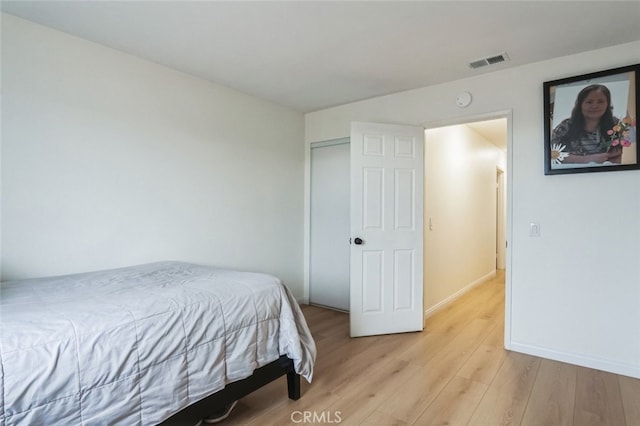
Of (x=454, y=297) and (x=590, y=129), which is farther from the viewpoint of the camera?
(x=454, y=297)

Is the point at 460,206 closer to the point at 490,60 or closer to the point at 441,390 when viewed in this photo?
the point at 490,60

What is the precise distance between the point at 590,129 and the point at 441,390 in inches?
86.3

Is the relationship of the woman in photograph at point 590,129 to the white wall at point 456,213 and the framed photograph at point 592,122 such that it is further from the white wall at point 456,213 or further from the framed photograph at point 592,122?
the white wall at point 456,213

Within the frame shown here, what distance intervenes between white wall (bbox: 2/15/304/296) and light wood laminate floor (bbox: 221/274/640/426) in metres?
1.45

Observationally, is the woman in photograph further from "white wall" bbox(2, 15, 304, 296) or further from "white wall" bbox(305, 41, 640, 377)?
"white wall" bbox(2, 15, 304, 296)

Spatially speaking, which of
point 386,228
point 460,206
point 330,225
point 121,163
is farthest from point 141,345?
point 460,206

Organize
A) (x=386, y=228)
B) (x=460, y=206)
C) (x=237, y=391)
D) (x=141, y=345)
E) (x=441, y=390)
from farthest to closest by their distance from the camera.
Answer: (x=460, y=206) < (x=386, y=228) < (x=441, y=390) < (x=237, y=391) < (x=141, y=345)

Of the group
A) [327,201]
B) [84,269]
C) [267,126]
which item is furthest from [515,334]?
[84,269]

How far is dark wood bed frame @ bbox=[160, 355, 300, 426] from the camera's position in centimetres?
155

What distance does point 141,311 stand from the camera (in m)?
1.45

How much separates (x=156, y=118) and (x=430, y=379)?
2.91 metres

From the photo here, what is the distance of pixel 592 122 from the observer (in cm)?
253

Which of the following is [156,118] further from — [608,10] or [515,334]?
[515,334]

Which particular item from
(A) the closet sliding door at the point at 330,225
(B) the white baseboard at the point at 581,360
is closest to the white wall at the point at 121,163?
(A) the closet sliding door at the point at 330,225
